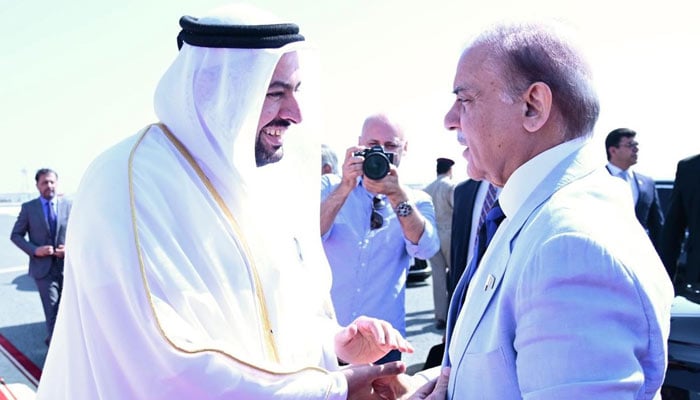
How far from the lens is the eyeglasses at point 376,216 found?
325 centimetres

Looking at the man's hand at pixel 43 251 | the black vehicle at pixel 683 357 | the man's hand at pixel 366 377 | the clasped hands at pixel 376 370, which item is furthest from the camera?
the man's hand at pixel 43 251

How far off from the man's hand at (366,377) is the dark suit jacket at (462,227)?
146 centimetres

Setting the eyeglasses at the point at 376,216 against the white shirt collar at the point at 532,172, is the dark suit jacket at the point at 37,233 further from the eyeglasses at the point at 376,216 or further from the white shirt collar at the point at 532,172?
the white shirt collar at the point at 532,172

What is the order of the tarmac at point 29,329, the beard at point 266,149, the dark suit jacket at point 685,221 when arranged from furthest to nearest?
the tarmac at point 29,329 < the dark suit jacket at point 685,221 < the beard at point 266,149

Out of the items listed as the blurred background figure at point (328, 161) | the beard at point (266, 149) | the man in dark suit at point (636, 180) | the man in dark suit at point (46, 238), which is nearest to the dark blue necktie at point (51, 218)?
the man in dark suit at point (46, 238)

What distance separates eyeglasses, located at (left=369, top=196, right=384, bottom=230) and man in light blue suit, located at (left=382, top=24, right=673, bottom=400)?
68.7 inches

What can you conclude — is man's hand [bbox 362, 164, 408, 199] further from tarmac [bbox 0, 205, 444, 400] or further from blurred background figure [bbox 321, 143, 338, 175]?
blurred background figure [bbox 321, 143, 338, 175]

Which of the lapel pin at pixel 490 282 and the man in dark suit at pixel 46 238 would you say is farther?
the man in dark suit at pixel 46 238

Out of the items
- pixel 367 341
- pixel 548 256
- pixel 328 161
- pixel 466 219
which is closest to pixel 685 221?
pixel 466 219

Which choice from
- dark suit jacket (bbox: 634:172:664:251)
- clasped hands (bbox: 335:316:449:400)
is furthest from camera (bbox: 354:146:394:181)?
dark suit jacket (bbox: 634:172:664:251)

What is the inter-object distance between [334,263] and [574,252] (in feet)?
7.08

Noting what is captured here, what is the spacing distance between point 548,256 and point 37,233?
6.55m

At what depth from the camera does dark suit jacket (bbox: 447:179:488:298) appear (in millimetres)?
3164

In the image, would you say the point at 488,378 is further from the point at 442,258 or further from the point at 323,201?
the point at 442,258
